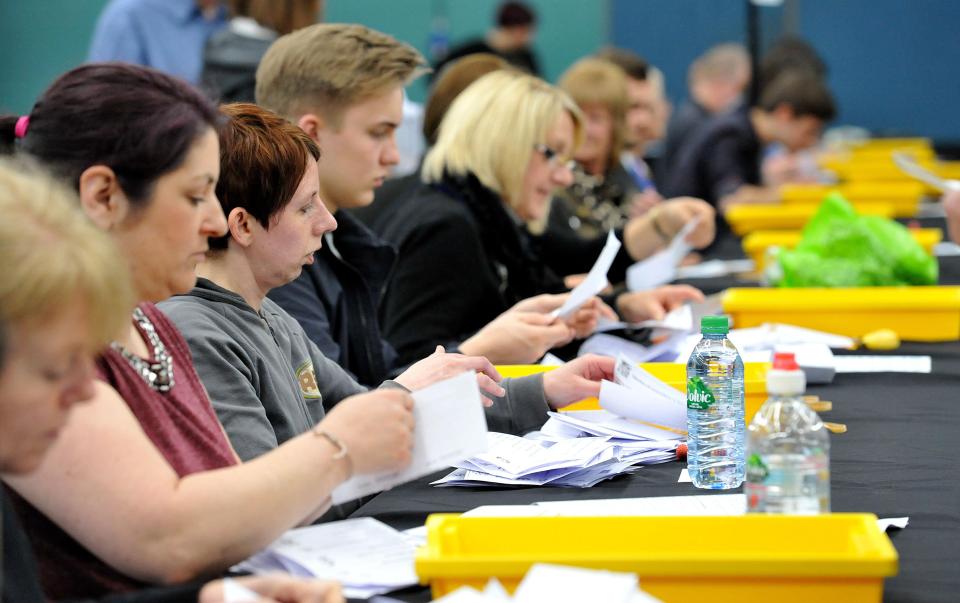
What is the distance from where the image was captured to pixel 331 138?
2498 millimetres

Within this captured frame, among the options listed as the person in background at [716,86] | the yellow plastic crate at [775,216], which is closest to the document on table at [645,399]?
the yellow plastic crate at [775,216]

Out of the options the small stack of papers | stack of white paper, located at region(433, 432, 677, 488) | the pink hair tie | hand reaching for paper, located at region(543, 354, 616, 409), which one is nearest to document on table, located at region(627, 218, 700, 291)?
hand reaching for paper, located at region(543, 354, 616, 409)

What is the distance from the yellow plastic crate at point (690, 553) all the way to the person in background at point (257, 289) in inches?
16.4

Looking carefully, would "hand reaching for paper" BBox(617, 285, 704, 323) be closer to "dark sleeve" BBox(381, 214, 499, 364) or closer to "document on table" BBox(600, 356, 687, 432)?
"dark sleeve" BBox(381, 214, 499, 364)

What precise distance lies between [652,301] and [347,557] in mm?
1910

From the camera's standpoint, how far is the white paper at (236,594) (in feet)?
3.60

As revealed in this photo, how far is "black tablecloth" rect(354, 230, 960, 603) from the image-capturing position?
135 cm

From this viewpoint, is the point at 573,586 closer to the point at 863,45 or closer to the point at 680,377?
the point at 680,377

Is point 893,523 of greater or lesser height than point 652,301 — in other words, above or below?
above

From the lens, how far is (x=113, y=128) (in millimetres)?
1291

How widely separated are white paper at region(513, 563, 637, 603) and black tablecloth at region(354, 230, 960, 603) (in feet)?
0.57

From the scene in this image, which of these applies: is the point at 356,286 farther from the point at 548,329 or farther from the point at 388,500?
the point at 388,500

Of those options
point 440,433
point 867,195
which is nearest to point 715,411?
point 440,433

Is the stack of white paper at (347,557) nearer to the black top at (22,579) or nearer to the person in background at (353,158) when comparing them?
the black top at (22,579)
